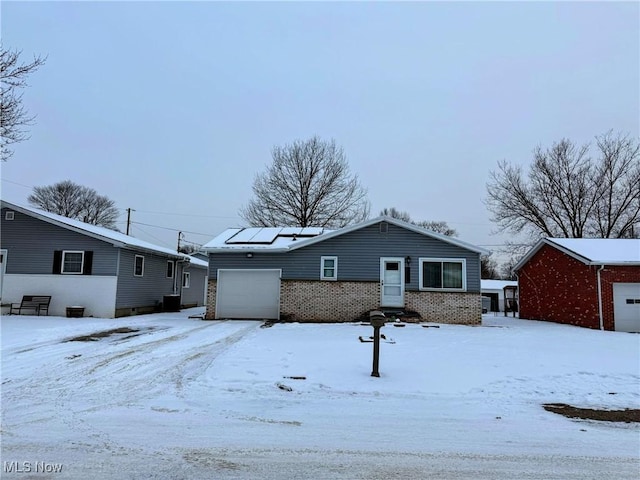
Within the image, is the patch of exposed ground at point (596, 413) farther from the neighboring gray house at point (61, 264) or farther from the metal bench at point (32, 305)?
the metal bench at point (32, 305)

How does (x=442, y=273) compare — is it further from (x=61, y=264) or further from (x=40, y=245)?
(x=40, y=245)

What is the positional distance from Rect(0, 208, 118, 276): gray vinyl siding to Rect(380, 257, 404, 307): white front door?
1147 cm

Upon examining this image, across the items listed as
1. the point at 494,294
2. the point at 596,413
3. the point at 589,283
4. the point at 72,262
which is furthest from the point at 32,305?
the point at 494,294

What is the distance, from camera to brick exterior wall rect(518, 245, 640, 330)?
17.2m

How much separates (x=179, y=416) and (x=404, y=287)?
533 inches

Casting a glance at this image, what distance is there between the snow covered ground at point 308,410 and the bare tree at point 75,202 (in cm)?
3983

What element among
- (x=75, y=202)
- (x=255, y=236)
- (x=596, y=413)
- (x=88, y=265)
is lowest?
(x=596, y=413)

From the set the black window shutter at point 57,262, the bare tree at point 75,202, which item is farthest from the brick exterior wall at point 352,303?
the bare tree at point 75,202

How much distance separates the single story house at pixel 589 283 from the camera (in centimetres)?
1709

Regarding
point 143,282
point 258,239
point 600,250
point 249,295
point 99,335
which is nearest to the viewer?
point 99,335

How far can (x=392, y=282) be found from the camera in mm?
17750

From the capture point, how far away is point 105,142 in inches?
944

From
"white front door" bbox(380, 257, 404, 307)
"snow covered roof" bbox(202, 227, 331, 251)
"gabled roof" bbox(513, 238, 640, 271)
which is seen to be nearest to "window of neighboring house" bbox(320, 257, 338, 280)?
"snow covered roof" bbox(202, 227, 331, 251)

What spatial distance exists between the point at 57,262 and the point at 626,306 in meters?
24.0
